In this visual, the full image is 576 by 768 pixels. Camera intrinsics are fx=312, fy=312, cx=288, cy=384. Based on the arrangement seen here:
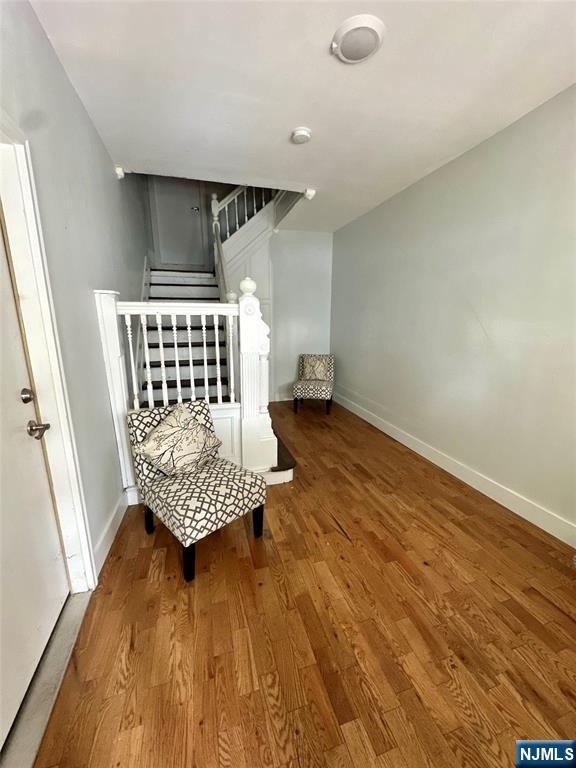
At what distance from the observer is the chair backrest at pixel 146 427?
1811mm

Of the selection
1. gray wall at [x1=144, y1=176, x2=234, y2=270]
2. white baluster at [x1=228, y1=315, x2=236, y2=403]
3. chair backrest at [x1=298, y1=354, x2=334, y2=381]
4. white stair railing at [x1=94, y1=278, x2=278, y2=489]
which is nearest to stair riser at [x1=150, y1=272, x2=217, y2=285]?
gray wall at [x1=144, y1=176, x2=234, y2=270]

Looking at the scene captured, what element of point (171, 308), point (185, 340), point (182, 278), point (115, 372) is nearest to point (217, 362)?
point (171, 308)

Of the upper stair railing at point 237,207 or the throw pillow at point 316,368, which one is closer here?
the upper stair railing at point 237,207

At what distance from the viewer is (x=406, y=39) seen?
4.46 ft

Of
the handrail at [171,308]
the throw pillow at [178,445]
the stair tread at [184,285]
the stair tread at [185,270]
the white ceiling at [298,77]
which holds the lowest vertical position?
the throw pillow at [178,445]

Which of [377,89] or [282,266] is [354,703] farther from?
[282,266]

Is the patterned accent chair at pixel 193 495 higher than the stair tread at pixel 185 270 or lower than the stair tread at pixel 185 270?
lower

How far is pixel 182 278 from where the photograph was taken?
4.36 metres

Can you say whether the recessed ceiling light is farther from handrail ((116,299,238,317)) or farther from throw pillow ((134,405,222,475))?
throw pillow ((134,405,222,475))

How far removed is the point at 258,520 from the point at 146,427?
88 cm

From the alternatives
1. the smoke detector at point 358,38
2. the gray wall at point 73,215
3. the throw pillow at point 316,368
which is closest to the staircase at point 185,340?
the gray wall at point 73,215

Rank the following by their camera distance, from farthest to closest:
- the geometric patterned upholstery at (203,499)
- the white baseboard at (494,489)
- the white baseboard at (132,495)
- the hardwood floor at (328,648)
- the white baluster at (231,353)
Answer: the white baluster at (231,353) → the white baseboard at (132,495) → the white baseboard at (494,489) → the geometric patterned upholstery at (203,499) → the hardwood floor at (328,648)

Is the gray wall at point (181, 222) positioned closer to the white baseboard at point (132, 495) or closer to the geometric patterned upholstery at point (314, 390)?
the geometric patterned upholstery at point (314, 390)

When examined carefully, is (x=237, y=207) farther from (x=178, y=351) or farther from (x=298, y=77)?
(x=298, y=77)
